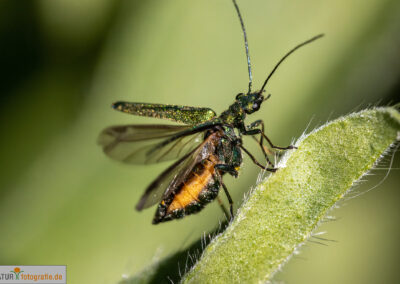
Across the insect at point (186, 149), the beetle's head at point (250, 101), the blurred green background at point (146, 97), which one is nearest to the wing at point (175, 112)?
the insect at point (186, 149)

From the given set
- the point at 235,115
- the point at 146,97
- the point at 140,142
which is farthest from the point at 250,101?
the point at 146,97

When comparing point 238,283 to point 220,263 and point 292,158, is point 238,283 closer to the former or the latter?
point 220,263

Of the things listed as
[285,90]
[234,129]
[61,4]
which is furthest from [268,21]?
[61,4]

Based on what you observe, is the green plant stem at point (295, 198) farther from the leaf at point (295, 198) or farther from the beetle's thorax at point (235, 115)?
the beetle's thorax at point (235, 115)

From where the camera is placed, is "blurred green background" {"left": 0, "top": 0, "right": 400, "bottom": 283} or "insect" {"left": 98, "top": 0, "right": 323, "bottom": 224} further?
"blurred green background" {"left": 0, "top": 0, "right": 400, "bottom": 283}

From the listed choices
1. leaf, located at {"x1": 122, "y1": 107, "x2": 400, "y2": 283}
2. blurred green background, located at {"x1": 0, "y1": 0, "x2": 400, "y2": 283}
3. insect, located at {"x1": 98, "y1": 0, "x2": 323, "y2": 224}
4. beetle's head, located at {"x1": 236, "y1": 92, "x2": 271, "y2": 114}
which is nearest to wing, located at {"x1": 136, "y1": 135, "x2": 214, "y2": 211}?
insect, located at {"x1": 98, "y1": 0, "x2": 323, "y2": 224}

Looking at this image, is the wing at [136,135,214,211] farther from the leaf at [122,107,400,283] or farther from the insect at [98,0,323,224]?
the leaf at [122,107,400,283]

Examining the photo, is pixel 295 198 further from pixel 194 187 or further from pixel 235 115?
pixel 235 115
